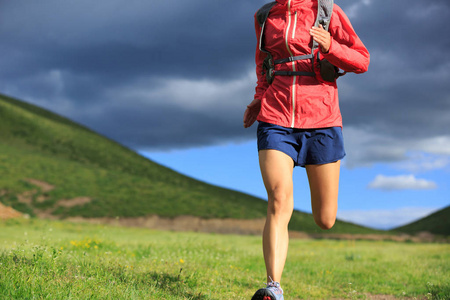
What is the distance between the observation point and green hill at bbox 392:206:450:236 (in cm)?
4803

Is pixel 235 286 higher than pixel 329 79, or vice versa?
pixel 329 79

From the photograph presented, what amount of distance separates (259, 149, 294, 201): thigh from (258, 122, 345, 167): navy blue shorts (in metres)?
0.11

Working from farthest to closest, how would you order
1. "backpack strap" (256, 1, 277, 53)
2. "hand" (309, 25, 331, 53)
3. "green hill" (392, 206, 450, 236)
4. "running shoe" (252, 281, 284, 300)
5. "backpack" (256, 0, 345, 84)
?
1. "green hill" (392, 206, 450, 236)
2. "backpack strap" (256, 1, 277, 53)
3. "backpack" (256, 0, 345, 84)
4. "hand" (309, 25, 331, 53)
5. "running shoe" (252, 281, 284, 300)

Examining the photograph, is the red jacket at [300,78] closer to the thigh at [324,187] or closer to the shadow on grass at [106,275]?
the thigh at [324,187]

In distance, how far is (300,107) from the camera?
187 inches

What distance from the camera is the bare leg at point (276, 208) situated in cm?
436

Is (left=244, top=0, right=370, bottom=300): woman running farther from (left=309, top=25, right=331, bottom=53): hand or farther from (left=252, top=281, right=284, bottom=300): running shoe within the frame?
(left=252, top=281, right=284, bottom=300): running shoe

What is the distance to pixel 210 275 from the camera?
6777 millimetres

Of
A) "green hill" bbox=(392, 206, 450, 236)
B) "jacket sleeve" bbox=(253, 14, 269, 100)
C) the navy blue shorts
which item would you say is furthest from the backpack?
"green hill" bbox=(392, 206, 450, 236)

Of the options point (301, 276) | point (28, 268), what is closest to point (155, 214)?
point (301, 276)

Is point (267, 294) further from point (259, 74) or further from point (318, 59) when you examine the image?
point (259, 74)

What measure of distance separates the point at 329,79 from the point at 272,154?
1.13 meters

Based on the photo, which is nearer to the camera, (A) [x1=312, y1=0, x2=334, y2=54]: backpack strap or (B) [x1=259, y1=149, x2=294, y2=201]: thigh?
(B) [x1=259, y1=149, x2=294, y2=201]: thigh

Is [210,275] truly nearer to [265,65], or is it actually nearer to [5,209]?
[265,65]
